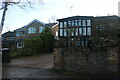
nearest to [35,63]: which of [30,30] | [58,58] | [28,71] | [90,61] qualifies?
[28,71]

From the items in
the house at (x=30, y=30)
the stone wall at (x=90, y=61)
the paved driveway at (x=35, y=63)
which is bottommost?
the paved driveway at (x=35, y=63)

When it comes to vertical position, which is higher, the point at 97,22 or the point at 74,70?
the point at 97,22

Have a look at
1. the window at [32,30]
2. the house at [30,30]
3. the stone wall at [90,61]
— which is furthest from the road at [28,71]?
the window at [32,30]

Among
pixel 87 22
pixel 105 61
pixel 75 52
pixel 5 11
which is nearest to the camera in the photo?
pixel 105 61

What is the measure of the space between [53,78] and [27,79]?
134cm

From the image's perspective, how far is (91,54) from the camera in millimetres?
8016

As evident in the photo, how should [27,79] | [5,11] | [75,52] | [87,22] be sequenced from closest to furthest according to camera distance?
[27,79] < [75,52] < [5,11] < [87,22]

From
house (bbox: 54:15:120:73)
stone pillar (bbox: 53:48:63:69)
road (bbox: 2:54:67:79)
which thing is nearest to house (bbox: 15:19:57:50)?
road (bbox: 2:54:67:79)

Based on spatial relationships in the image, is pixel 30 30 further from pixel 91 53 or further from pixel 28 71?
pixel 91 53

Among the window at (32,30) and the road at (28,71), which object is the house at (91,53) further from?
the window at (32,30)

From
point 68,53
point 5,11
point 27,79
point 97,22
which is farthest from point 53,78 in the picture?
point 5,11

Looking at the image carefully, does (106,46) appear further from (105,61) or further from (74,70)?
(74,70)

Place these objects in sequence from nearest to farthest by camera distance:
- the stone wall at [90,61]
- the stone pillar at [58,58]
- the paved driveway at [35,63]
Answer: the stone wall at [90,61]
the stone pillar at [58,58]
the paved driveway at [35,63]

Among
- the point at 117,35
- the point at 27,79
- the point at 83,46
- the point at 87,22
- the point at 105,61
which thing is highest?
the point at 87,22
